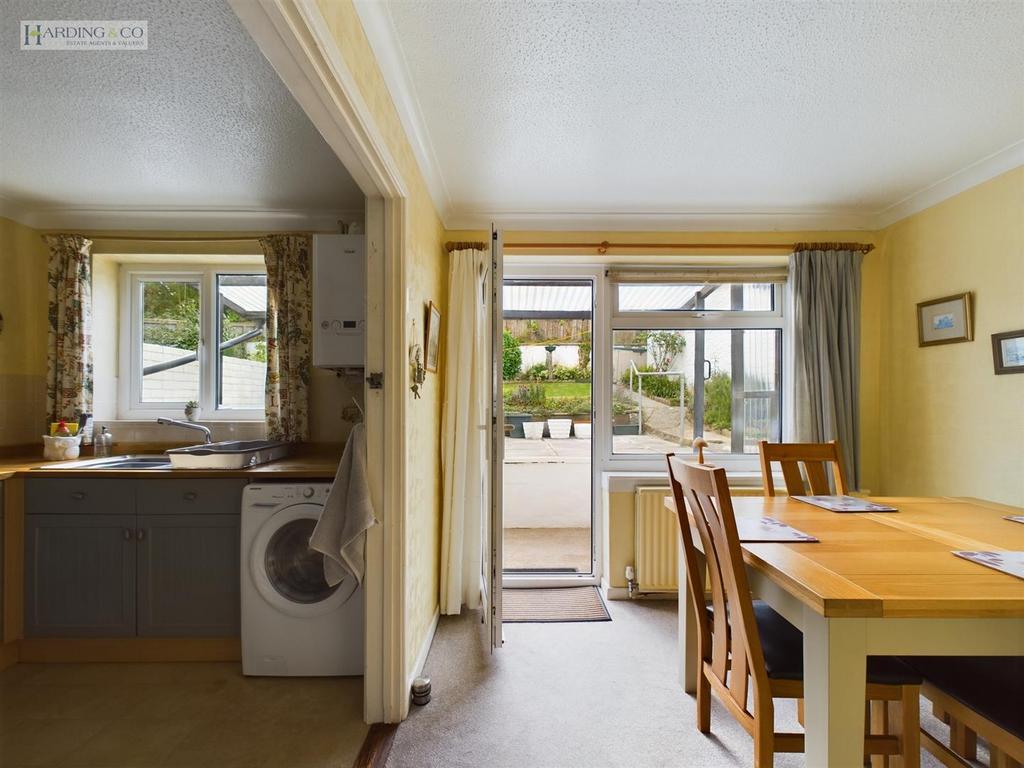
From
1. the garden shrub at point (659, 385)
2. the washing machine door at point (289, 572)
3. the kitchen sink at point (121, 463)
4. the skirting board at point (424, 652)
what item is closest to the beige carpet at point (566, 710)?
the skirting board at point (424, 652)

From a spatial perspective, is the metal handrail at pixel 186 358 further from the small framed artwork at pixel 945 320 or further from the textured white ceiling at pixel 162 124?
the small framed artwork at pixel 945 320

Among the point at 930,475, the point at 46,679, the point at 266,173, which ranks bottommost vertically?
the point at 46,679

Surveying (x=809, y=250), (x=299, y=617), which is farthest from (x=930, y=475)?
(x=299, y=617)

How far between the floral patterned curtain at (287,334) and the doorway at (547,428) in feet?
3.92

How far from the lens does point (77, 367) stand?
2721 millimetres

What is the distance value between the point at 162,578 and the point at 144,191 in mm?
2054

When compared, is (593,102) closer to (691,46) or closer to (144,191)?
(691,46)

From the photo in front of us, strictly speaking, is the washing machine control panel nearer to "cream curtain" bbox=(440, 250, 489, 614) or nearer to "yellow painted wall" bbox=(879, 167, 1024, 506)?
"cream curtain" bbox=(440, 250, 489, 614)

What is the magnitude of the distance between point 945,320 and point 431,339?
2.75 metres

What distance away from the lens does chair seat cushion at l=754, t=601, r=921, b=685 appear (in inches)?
51.4

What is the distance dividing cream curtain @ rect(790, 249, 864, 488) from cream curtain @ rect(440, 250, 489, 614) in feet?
6.35

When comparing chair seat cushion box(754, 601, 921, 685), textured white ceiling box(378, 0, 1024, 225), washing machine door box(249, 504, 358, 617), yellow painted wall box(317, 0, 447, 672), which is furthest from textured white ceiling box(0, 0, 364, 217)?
chair seat cushion box(754, 601, 921, 685)

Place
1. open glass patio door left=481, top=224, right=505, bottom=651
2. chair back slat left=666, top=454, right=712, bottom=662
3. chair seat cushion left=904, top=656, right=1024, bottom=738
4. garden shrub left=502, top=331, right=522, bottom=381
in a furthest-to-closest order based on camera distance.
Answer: garden shrub left=502, top=331, right=522, bottom=381, open glass patio door left=481, top=224, right=505, bottom=651, chair back slat left=666, top=454, right=712, bottom=662, chair seat cushion left=904, top=656, right=1024, bottom=738

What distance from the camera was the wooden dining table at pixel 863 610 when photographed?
106 centimetres
